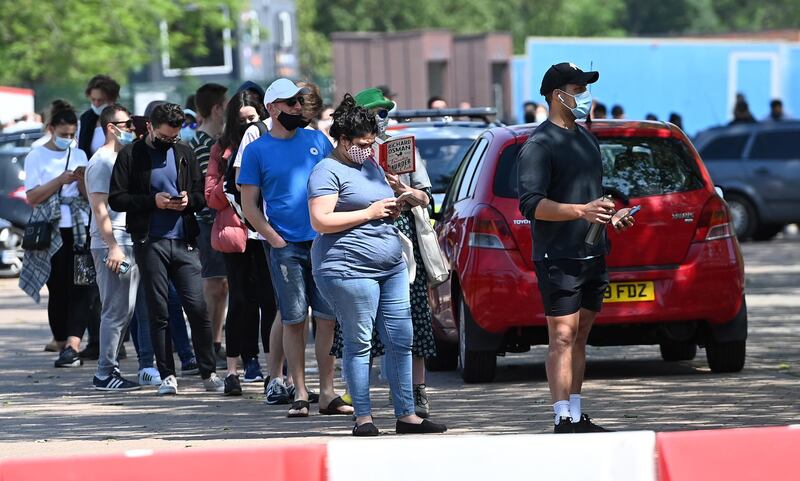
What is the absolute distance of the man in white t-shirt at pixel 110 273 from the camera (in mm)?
11258

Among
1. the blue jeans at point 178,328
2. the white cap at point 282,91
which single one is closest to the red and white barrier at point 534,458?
the white cap at point 282,91

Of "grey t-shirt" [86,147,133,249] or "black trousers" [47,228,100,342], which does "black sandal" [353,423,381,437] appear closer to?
"grey t-shirt" [86,147,133,249]

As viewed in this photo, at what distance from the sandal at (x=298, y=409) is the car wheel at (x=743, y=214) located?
17.4m

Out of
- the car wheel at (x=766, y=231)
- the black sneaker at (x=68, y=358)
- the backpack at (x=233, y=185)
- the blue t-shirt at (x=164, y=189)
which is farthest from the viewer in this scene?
the car wheel at (x=766, y=231)

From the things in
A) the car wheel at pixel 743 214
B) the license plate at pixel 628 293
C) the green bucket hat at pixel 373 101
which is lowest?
the car wheel at pixel 743 214

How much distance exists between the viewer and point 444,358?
11961 mm

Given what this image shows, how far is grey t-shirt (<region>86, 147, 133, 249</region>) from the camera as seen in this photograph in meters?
11.3

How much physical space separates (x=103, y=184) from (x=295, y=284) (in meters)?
2.11

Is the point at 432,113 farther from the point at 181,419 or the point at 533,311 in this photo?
the point at 181,419

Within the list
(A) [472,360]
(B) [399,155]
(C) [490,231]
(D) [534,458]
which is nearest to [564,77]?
(B) [399,155]

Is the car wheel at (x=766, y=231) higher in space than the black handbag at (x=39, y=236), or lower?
lower

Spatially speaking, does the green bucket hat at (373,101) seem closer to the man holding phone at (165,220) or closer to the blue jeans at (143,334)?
the man holding phone at (165,220)

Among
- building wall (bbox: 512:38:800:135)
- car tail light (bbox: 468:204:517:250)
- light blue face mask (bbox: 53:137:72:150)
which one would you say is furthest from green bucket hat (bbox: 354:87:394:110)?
building wall (bbox: 512:38:800:135)

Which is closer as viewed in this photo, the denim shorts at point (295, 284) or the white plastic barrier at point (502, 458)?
the white plastic barrier at point (502, 458)
